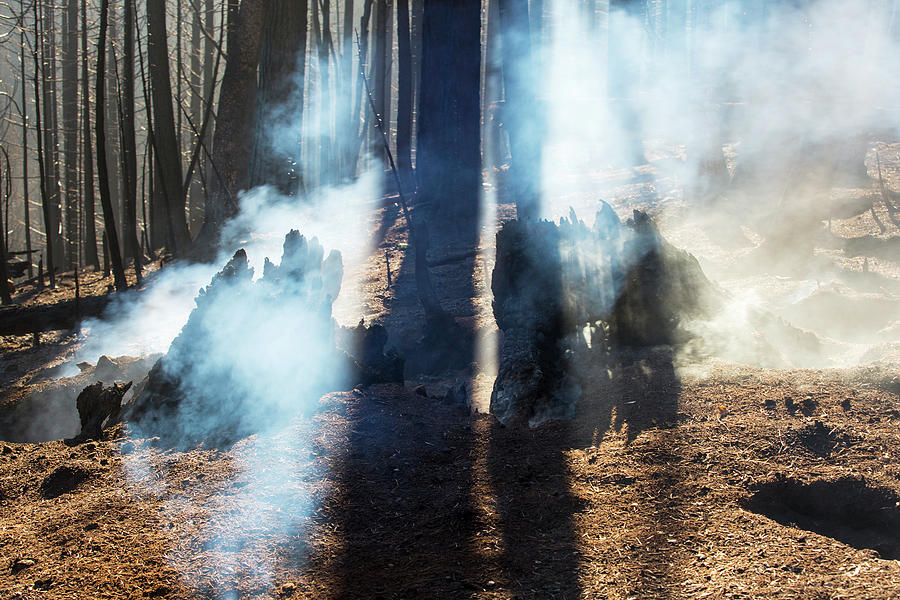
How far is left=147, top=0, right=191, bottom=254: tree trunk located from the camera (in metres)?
11.5

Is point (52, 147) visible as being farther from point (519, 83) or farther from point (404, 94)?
point (519, 83)

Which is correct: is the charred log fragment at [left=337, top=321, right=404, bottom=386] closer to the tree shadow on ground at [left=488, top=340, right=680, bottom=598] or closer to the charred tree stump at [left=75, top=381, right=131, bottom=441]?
the tree shadow on ground at [left=488, top=340, right=680, bottom=598]

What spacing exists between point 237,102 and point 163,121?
1.54 metres

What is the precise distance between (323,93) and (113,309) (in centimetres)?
1272

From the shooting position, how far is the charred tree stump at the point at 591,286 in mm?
5543

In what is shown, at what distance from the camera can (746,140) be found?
1387 cm

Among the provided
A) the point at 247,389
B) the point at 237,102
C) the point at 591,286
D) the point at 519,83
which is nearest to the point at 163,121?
the point at 237,102

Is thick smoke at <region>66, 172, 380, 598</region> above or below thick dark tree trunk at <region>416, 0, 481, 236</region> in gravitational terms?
below

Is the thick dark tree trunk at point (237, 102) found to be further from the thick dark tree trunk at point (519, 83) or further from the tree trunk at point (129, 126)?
the thick dark tree trunk at point (519, 83)

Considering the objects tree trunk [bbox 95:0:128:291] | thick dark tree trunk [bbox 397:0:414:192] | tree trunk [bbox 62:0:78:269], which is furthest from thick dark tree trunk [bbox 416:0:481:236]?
tree trunk [bbox 62:0:78:269]

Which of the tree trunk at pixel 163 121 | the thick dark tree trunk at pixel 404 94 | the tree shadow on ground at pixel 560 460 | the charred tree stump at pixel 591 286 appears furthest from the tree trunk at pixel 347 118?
the tree shadow on ground at pixel 560 460

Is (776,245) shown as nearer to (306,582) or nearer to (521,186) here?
(521,186)

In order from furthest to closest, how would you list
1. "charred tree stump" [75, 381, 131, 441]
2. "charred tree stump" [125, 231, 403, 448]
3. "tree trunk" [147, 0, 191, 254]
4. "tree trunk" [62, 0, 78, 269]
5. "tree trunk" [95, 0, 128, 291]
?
1. "tree trunk" [62, 0, 78, 269]
2. "tree trunk" [147, 0, 191, 254]
3. "tree trunk" [95, 0, 128, 291]
4. "charred tree stump" [75, 381, 131, 441]
5. "charred tree stump" [125, 231, 403, 448]

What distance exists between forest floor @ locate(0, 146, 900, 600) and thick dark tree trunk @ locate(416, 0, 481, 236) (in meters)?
6.72
